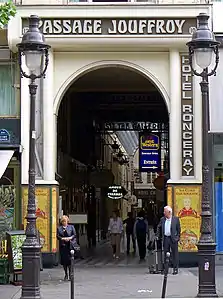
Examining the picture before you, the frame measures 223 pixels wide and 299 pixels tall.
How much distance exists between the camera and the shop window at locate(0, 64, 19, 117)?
22.3m

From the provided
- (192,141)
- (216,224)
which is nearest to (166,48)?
(192,141)

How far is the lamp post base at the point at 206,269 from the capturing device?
46.2 feet

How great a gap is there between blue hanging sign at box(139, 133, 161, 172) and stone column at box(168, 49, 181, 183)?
1189 cm

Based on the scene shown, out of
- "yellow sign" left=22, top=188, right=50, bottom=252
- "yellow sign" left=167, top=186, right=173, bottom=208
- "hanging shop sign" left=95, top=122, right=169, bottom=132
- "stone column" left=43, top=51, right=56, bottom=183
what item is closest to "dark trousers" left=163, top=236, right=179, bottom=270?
"yellow sign" left=167, top=186, right=173, bottom=208

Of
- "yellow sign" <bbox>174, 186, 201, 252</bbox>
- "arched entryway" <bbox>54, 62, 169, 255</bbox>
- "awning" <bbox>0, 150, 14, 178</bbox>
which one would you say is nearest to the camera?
"awning" <bbox>0, 150, 14, 178</bbox>

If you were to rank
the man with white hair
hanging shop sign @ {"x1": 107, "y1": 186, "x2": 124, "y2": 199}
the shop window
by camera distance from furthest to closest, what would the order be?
hanging shop sign @ {"x1": 107, "y1": 186, "x2": 124, "y2": 199} → the shop window → the man with white hair

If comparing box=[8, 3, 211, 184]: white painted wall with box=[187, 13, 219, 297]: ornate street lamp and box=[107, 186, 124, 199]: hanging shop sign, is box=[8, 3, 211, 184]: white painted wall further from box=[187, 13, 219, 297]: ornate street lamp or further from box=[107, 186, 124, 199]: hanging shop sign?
box=[107, 186, 124, 199]: hanging shop sign

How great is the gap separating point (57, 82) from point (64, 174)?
7.62 metres

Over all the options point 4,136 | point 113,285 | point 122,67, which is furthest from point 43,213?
point 122,67

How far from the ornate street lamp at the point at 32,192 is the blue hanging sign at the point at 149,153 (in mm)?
19111

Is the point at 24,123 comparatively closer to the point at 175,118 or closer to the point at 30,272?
the point at 175,118

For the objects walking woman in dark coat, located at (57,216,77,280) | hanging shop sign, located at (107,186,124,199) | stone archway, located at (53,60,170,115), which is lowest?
walking woman in dark coat, located at (57,216,77,280)

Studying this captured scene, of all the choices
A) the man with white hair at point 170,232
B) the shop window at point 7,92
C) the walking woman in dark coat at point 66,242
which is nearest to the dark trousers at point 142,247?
the man with white hair at point 170,232

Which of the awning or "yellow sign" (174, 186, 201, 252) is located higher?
the awning
